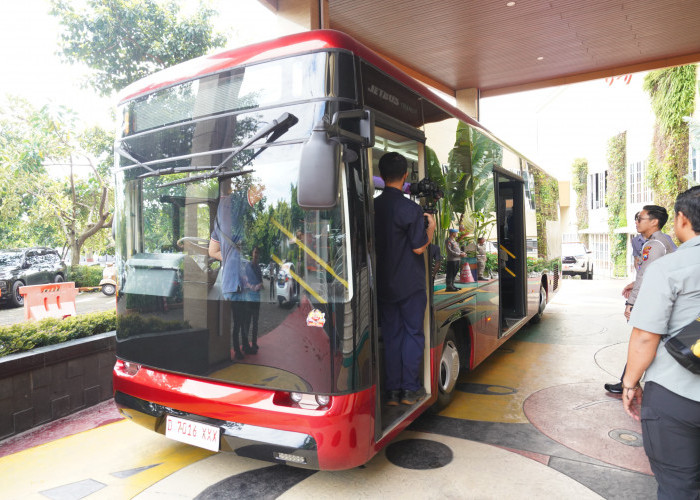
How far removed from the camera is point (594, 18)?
813cm

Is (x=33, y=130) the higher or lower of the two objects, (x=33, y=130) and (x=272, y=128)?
the higher

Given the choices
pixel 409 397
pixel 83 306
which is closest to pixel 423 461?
pixel 409 397

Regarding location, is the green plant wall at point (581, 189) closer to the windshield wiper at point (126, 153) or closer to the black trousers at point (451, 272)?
the black trousers at point (451, 272)

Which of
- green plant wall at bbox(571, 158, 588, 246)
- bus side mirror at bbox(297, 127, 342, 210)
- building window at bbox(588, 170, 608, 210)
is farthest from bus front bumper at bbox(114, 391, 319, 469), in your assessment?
green plant wall at bbox(571, 158, 588, 246)

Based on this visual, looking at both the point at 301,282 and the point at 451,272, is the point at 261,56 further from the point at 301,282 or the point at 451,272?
the point at 451,272

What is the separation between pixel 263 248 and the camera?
2830 millimetres

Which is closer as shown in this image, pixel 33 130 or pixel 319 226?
pixel 319 226

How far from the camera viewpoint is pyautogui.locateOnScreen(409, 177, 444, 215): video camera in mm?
3773

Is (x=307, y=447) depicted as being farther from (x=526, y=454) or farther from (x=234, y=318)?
(x=526, y=454)

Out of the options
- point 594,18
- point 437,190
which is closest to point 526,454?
point 437,190

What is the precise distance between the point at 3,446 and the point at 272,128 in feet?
12.0

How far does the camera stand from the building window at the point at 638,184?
2130 cm

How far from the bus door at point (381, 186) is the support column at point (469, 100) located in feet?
29.5

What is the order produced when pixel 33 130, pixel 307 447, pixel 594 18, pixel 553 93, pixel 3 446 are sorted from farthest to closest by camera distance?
pixel 553 93 → pixel 33 130 → pixel 594 18 → pixel 3 446 → pixel 307 447
